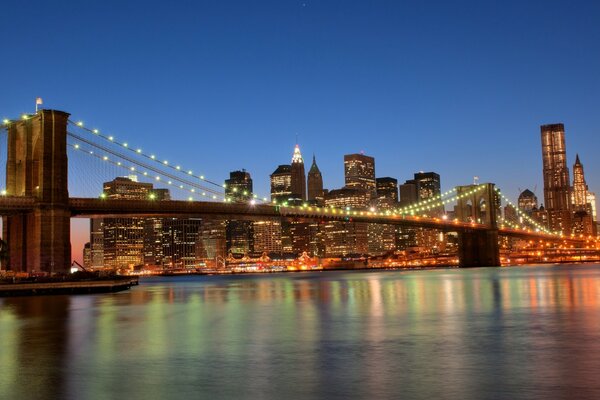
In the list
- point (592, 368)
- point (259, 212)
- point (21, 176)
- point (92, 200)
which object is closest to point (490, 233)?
point (259, 212)

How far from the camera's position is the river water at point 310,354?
13.0 metres

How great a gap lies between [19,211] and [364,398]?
50.0m

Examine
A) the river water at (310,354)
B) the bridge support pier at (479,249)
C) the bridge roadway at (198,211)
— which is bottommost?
the river water at (310,354)

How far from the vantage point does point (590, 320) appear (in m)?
24.6

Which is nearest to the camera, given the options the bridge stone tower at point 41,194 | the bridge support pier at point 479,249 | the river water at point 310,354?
the river water at point 310,354

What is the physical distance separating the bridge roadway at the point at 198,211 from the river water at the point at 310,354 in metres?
24.9

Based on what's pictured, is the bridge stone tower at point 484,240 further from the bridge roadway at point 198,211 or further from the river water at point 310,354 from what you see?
the river water at point 310,354

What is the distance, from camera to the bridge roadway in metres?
56.0

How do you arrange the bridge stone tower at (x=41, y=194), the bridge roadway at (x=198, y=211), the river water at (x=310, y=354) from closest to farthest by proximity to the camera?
1. the river water at (x=310, y=354)
2. the bridge stone tower at (x=41, y=194)
3. the bridge roadway at (x=198, y=211)

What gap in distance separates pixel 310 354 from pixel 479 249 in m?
102

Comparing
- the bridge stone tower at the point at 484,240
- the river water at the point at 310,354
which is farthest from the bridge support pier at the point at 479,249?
the river water at the point at 310,354

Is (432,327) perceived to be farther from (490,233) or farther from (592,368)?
(490,233)

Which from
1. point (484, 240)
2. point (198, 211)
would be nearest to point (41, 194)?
point (198, 211)

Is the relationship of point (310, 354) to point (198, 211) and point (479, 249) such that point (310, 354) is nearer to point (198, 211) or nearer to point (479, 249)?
point (198, 211)
